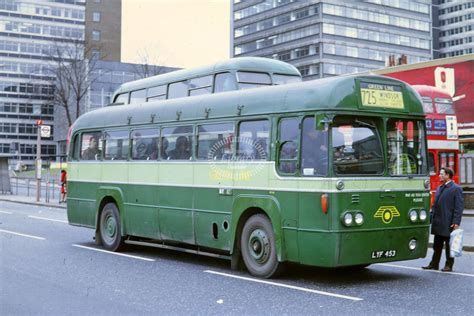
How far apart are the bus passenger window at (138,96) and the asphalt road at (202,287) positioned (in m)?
3.67

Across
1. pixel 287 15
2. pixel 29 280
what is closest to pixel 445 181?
pixel 29 280

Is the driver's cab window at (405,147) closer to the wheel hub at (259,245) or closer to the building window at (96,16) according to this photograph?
the wheel hub at (259,245)

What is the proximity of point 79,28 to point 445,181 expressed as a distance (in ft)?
360

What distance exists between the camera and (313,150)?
9805 millimetres

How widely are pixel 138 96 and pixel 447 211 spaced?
759 centimetres

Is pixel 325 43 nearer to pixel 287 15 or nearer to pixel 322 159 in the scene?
pixel 287 15

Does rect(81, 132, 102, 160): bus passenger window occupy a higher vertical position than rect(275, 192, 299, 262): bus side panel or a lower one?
higher

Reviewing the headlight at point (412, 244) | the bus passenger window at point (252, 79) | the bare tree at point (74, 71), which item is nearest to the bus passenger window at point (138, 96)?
the bus passenger window at point (252, 79)

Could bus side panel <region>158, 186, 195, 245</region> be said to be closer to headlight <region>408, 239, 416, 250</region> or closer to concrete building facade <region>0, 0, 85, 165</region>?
headlight <region>408, 239, 416, 250</region>

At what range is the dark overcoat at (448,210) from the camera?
36.7ft

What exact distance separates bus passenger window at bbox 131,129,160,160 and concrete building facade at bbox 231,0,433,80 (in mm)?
93019

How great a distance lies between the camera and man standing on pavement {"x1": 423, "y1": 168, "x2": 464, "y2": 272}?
11195 millimetres

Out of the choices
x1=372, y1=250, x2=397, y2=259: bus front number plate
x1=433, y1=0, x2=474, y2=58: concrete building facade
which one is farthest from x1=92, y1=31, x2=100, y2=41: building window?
x1=372, y1=250, x2=397, y2=259: bus front number plate

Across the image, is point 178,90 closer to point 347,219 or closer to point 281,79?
point 281,79
